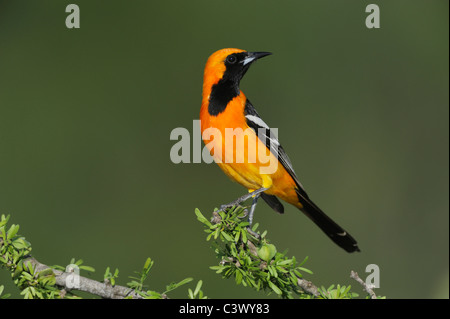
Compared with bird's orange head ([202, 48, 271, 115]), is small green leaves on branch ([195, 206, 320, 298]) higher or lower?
lower

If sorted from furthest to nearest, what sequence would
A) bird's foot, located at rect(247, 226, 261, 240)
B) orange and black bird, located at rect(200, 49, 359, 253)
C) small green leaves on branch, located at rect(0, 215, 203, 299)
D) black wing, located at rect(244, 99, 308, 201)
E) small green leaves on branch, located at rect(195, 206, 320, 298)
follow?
black wing, located at rect(244, 99, 308, 201) → orange and black bird, located at rect(200, 49, 359, 253) → bird's foot, located at rect(247, 226, 261, 240) → small green leaves on branch, located at rect(195, 206, 320, 298) → small green leaves on branch, located at rect(0, 215, 203, 299)

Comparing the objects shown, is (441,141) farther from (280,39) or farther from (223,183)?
(223,183)

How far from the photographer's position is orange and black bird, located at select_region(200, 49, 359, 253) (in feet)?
8.01

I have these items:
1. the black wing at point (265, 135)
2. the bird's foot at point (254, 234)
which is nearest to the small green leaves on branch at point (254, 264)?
the bird's foot at point (254, 234)


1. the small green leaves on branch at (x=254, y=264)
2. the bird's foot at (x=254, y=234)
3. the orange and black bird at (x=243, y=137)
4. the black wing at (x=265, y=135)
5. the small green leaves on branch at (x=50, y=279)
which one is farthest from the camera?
the black wing at (x=265, y=135)

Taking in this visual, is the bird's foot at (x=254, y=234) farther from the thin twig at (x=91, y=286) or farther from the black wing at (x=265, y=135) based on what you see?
the black wing at (x=265, y=135)

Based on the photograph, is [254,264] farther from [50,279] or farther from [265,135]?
[265,135]

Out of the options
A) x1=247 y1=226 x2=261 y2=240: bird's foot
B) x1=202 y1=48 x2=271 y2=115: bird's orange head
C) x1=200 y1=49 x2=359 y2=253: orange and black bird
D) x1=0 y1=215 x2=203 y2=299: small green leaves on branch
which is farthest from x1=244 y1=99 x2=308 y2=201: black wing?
x1=0 y1=215 x2=203 y2=299: small green leaves on branch

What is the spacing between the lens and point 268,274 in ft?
5.54

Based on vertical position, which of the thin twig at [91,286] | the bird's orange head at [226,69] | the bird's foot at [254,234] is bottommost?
the thin twig at [91,286]

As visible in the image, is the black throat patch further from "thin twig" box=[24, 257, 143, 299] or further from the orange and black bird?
"thin twig" box=[24, 257, 143, 299]

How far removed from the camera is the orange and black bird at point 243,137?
8.01 ft
